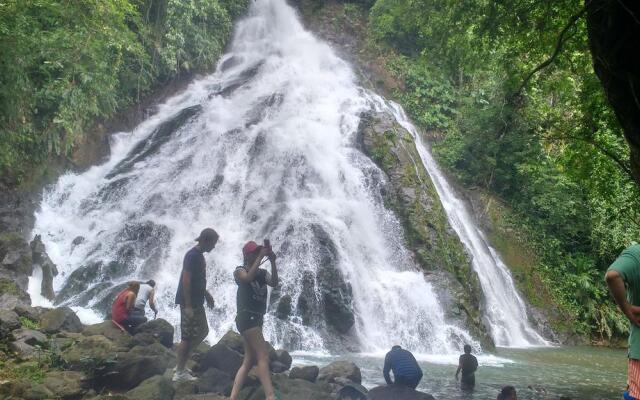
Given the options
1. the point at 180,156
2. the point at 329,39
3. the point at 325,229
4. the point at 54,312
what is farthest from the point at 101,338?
the point at 329,39

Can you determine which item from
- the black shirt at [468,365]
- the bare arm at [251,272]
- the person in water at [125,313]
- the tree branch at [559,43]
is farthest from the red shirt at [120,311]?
the tree branch at [559,43]

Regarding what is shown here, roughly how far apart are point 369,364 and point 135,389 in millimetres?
5288

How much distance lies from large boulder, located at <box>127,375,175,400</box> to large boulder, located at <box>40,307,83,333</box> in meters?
2.99

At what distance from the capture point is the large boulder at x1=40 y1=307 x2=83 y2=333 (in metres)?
7.63

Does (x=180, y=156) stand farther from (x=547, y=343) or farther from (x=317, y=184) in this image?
(x=547, y=343)

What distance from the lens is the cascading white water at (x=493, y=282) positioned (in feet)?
49.8

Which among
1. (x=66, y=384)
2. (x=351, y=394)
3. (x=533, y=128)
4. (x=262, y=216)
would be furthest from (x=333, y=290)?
(x=66, y=384)

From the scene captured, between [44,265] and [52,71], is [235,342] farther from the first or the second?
[52,71]

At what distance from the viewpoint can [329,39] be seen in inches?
1123

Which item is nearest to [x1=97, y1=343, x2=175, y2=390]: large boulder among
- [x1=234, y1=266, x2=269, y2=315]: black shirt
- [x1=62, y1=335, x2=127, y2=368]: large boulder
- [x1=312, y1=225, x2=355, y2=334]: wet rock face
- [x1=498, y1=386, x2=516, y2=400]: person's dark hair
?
[x1=62, y1=335, x2=127, y2=368]: large boulder

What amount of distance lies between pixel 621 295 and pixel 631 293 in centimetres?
17

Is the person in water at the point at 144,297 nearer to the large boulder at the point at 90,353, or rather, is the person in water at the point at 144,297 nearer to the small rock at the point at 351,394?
the large boulder at the point at 90,353

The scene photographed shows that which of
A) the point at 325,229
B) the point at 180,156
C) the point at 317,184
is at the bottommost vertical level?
the point at 325,229

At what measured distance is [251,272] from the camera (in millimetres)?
5016
